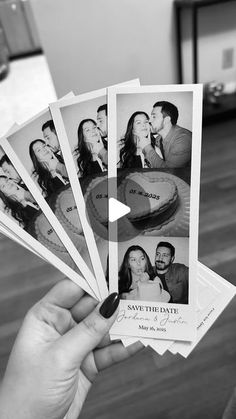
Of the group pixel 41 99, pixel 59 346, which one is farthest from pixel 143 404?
pixel 41 99

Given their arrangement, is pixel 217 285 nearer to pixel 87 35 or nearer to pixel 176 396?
pixel 176 396

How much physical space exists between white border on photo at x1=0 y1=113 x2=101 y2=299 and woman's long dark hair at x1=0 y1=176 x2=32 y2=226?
0.12 feet

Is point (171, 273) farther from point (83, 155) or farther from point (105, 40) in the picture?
point (105, 40)

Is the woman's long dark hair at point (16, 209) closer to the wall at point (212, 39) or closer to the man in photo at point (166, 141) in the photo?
the man in photo at point (166, 141)

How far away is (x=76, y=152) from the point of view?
64 cm

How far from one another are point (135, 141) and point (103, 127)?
0.26 ft

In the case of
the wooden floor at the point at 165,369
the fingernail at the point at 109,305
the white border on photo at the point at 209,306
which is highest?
the fingernail at the point at 109,305

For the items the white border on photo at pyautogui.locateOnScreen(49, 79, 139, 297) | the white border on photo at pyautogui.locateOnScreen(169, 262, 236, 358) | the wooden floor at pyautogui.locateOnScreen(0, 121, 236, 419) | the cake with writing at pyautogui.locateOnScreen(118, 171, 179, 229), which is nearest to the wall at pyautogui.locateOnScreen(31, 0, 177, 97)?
the wooden floor at pyautogui.locateOnScreen(0, 121, 236, 419)

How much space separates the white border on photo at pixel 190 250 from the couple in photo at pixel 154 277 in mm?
14

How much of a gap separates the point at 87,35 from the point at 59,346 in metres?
1.70

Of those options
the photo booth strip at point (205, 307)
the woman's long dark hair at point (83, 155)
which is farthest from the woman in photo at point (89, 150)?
the photo booth strip at point (205, 307)

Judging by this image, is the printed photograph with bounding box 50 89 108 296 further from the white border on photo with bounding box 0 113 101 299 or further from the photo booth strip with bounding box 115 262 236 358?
the photo booth strip with bounding box 115 262 236 358

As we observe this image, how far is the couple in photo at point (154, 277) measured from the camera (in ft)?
2.11

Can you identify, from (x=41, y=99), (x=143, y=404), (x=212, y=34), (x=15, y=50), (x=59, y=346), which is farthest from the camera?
(x=15, y=50)
